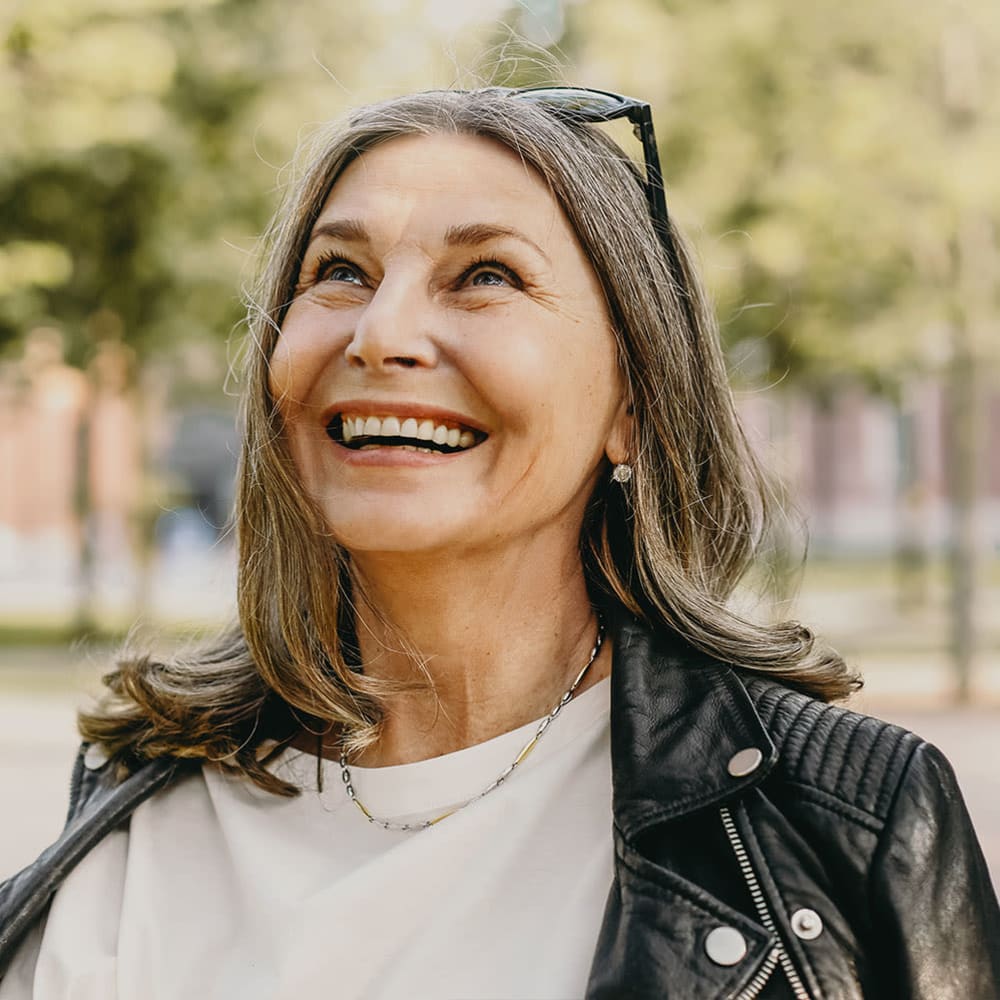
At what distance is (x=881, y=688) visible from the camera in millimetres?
12000

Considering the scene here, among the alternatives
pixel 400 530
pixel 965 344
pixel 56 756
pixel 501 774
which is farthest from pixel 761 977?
pixel 965 344

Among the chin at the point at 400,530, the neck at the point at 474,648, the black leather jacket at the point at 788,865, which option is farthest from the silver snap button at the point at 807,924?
the chin at the point at 400,530

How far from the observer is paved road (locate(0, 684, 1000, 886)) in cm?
715

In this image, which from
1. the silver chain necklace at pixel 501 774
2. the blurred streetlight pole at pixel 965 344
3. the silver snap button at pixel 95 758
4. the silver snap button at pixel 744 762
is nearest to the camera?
the silver snap button at pixel 744 762

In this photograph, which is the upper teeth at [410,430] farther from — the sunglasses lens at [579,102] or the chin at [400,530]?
the sunglasses lens at [579,102]

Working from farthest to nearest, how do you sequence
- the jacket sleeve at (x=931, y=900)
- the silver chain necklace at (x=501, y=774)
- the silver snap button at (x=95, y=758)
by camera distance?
1. the silver snap button at (x=95, y=758)
2. the silver chain necklace at (x=501, y=774)
3. the jacket sleeve at (x=931, y=900)

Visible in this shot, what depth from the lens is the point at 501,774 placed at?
2.15 m

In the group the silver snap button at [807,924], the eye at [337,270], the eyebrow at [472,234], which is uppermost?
the eyebrow at [472,234]

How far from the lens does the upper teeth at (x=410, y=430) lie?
2.04m

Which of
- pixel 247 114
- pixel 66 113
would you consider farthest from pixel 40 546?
pixel 66 113

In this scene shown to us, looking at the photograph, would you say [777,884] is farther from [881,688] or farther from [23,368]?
[23,368]

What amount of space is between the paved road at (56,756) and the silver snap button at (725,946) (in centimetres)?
A: 413

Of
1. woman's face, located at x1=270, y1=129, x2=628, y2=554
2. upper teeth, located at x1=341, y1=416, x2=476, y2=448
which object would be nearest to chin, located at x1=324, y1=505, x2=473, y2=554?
woman's face, located at x1=270, y1=129, x2=628, y2=554

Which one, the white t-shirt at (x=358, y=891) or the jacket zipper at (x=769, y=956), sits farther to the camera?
the white t-shirt at (x=358, y=891)
